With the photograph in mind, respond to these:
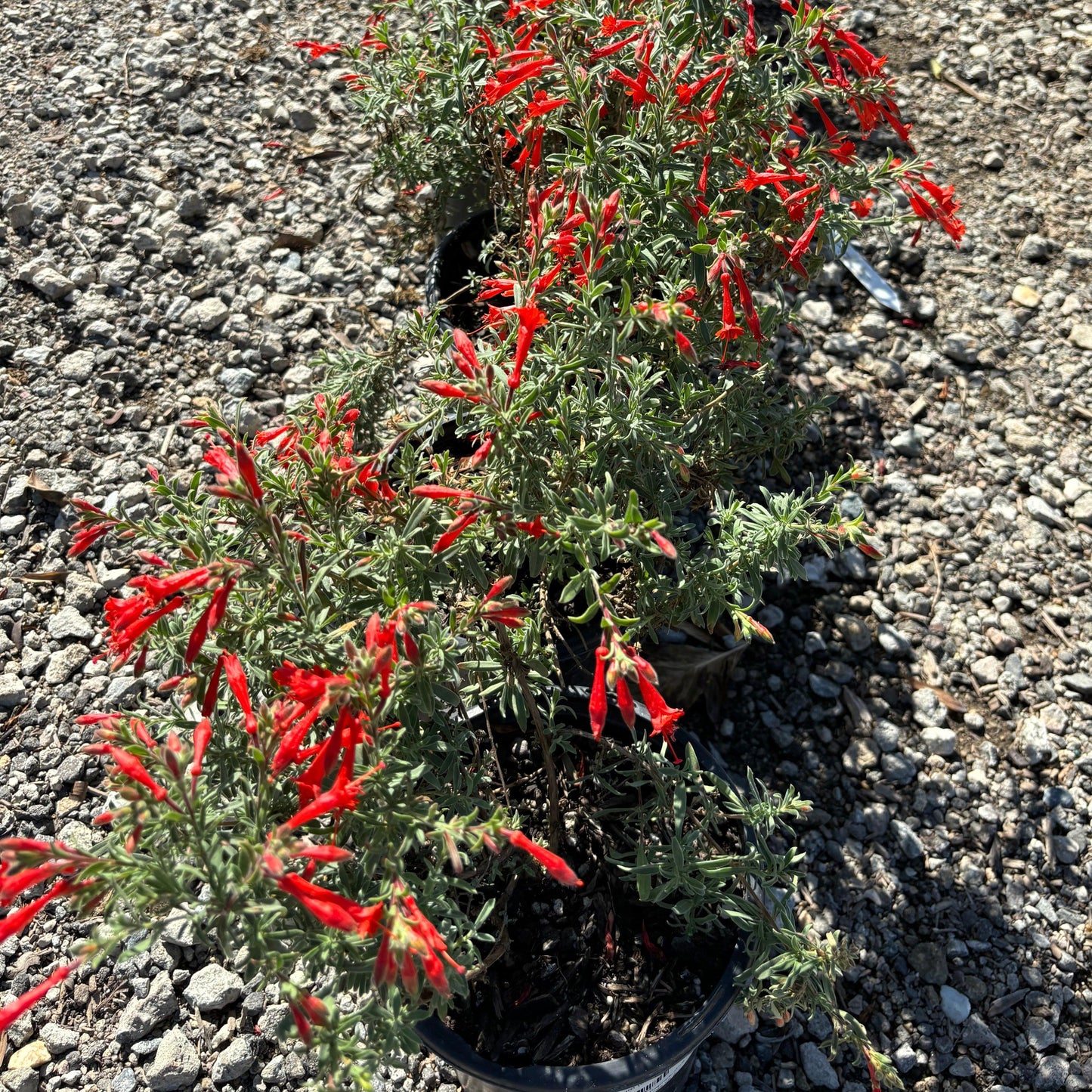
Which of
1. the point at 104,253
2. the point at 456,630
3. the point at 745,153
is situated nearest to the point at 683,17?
the point at 745,153

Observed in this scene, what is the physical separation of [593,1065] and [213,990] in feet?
3.28

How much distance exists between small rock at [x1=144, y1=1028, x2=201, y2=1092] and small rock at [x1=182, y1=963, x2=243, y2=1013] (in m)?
0.09

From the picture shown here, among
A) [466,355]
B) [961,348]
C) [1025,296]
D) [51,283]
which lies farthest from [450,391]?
[1025,296]

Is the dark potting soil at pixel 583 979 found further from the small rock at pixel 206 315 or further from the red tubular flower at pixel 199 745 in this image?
the small rock at pixel 206 315

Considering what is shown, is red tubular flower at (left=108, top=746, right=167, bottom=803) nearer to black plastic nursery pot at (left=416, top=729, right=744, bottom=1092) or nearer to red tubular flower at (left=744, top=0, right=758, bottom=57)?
black plastic nursery pot at (left=416, top=729, right=744, bottom=1092)

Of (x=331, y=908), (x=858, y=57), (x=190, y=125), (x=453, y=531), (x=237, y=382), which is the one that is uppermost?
(x=858, y=57)

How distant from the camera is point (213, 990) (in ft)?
8.08

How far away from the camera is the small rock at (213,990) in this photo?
246cm

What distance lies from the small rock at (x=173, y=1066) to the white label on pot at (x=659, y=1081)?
1068mm

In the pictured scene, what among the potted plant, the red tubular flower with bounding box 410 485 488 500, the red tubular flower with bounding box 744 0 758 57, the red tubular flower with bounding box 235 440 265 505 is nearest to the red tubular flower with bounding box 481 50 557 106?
the potted plant

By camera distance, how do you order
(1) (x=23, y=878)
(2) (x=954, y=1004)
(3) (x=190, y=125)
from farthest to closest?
(3) (x=190, y=125) < (2) (x=954, y=1004) < (1) (x=23, y=878)

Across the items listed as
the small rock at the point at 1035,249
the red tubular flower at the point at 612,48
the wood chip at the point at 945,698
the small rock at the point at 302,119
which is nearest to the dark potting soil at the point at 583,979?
the wood chip at the point at 945,698

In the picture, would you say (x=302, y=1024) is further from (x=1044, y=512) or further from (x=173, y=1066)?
(x=1044, y=512)

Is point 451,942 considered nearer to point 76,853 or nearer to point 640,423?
point 76,853
